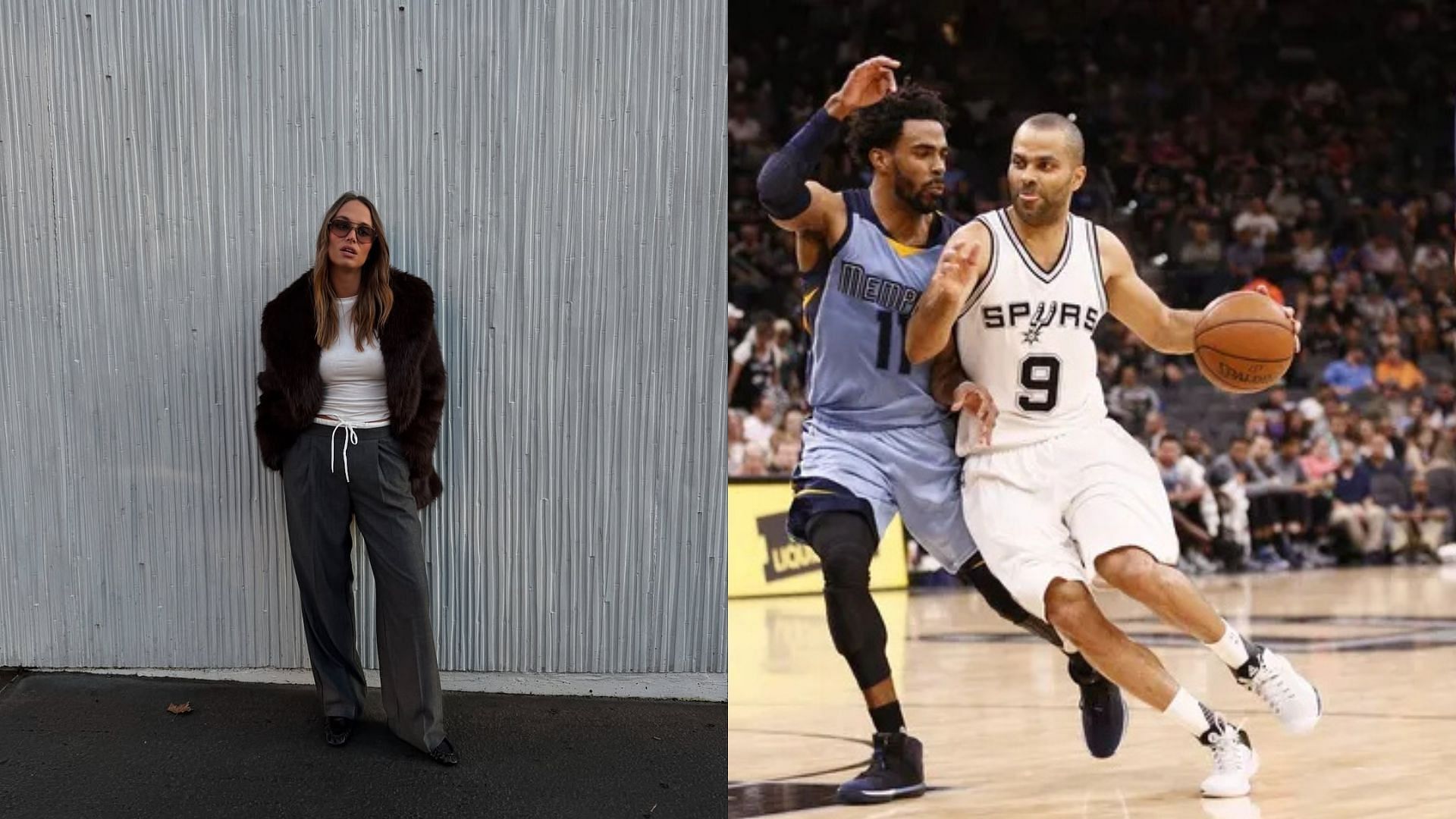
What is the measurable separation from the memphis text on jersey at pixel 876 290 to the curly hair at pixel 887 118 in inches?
11.0

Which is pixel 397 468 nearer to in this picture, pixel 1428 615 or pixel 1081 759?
pixel 1081 759

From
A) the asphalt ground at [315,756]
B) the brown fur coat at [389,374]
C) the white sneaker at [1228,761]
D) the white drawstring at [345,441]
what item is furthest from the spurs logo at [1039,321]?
the white drawstring at [345,441]

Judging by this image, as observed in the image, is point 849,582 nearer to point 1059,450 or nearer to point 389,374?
point 1059,450

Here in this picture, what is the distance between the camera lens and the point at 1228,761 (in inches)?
138

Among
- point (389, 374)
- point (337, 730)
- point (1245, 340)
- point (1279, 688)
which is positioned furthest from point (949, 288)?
point (337, 730)

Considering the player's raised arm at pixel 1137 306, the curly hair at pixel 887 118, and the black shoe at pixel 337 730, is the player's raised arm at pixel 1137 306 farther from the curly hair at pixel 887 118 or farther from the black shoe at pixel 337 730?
the black shoe at pixel 337 730

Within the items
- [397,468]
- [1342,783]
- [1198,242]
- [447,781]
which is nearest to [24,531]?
[397,468]

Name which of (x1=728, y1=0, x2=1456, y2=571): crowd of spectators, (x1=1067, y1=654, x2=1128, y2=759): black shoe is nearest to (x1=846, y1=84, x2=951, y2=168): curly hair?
(x1=728, y1=0, x2=1456, y2=571): crowd of spectators

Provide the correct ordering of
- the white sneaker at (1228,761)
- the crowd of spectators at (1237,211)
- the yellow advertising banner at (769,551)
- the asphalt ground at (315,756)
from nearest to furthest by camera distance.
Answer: the asphalt ground at (315,756) < the white sneaker at (1228,761) < the crowd of spectators at (1237,211) < the yellow advertising banner at (769,551)

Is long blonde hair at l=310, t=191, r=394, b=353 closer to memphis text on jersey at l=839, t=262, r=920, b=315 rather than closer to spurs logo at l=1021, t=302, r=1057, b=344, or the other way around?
memphis text on jersey at l=839, t=262, r=920, b=315

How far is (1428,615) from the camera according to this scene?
23.7ft

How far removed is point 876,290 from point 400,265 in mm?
1196

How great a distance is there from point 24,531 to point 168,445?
0.46m

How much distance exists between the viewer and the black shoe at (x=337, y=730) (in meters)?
3.62
